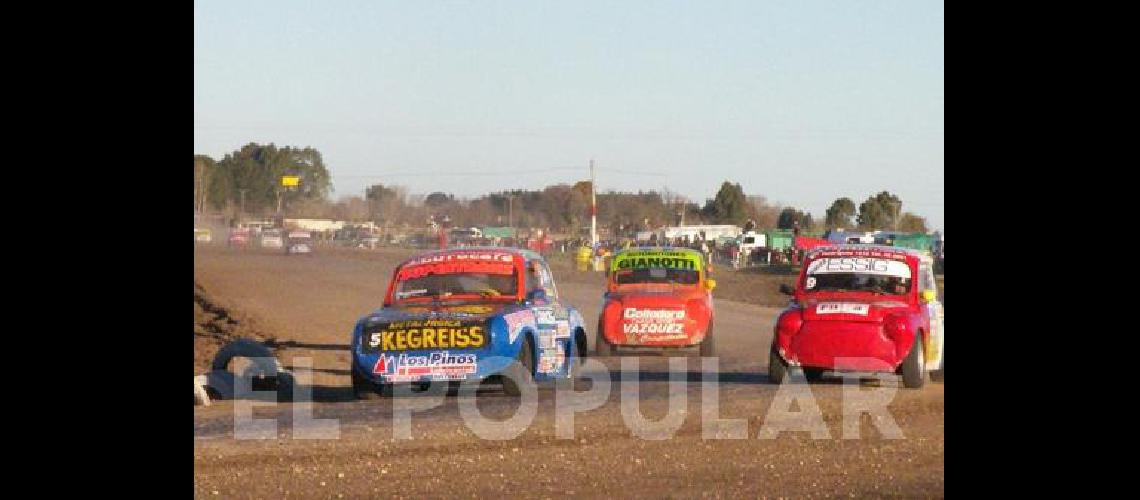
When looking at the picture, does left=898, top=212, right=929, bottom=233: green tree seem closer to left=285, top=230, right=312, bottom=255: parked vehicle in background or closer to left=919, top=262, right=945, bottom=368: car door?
left=285, top=230, right=312, bottom=255: parked vehicle in background

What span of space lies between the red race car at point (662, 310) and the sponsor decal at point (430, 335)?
641cm

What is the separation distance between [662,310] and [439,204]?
502ft

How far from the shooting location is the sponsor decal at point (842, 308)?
18.0 m

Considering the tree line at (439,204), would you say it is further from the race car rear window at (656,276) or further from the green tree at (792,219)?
the race car rear window at (656,276)

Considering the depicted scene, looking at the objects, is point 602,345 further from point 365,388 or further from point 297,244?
point 297,244

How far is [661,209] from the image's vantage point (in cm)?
15612

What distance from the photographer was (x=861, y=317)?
17969 millimetres

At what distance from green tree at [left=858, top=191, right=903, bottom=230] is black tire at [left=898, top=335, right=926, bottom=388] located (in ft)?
281

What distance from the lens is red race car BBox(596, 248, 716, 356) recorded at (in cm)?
2350

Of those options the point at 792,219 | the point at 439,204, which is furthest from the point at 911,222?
the point at 439,204

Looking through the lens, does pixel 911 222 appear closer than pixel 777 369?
No
